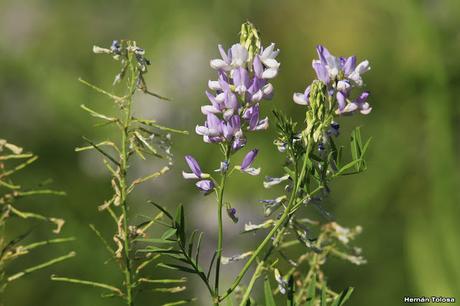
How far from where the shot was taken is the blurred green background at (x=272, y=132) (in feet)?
8.22

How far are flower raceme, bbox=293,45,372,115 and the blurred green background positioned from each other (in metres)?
1.63

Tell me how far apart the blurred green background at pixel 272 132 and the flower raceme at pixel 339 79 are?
64.1 inches

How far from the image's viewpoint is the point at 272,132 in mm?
3156

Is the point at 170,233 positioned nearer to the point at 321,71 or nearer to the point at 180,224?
the point at 180,224

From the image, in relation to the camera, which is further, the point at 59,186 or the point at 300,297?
the point at 59,186

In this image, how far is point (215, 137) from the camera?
769mm

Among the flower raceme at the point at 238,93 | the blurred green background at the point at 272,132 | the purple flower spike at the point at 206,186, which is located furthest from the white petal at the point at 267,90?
the blurred green background at the point at 272,132

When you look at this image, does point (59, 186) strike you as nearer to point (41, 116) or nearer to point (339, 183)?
point (41, 116)

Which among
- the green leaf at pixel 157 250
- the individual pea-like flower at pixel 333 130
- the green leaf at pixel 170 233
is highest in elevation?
the individual pea-like flower at pixel 333 130

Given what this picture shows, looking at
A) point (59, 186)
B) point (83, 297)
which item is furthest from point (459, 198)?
point (59, 186)

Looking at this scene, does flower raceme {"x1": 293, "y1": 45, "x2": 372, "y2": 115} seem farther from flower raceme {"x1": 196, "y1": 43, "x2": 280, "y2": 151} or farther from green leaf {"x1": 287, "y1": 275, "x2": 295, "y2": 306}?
green leaf {"x1": 287, "y1": 275, "x2": 295, "y2": 306}

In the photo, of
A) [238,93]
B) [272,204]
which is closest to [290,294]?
[272,204]

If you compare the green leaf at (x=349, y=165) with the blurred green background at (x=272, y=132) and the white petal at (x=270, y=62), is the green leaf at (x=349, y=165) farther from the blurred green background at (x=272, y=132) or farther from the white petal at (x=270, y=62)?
the blurred green background at (x=272, y=132)

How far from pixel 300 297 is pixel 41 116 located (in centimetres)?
268
